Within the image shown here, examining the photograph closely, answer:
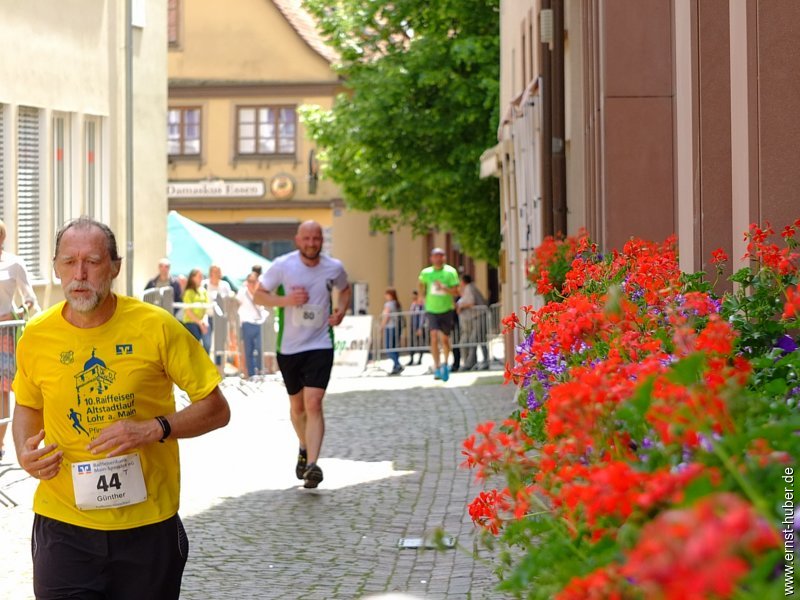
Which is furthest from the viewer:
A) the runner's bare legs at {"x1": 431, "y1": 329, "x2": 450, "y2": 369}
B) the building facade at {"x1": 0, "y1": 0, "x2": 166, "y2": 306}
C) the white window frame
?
the runner's bare legs at {"x1": 431, "y1": 329, "x2": 450, "y2": 369}

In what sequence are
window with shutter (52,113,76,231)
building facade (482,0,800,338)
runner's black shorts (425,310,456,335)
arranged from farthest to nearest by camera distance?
1. runner's black shorts (425,310,456,335)
2. window with shutter (52,113,76,231)
3. building facade (482,0,800,338)

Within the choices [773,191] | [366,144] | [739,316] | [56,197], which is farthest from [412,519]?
[366,144]

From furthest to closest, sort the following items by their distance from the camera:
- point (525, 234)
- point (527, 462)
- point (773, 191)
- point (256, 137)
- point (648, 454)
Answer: point (256, 137)
point (525, 234)
point (773, 191)
point (527, 462)
point (648, 454)

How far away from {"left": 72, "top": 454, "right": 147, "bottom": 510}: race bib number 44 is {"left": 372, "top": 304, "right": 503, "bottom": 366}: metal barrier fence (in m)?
23.8

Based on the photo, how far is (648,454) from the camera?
272 cm

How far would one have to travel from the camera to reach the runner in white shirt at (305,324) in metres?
11.9

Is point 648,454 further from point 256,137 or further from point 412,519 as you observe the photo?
point 256,137

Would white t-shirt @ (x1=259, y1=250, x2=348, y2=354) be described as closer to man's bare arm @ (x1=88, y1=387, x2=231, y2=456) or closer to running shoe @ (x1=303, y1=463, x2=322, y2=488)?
running shoe @ (x1=303, y1=463, x2=322, y2=488)

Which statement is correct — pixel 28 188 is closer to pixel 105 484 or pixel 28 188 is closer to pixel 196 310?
pixel 196 310

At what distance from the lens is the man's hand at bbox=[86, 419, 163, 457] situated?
513 cm

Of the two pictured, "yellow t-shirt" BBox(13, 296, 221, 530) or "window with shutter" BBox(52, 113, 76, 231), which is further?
"window with shutter" BBox(52, 113, 76, 231)

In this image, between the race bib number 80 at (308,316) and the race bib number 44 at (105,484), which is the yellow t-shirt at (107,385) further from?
the race bib number 80 at (308,316)

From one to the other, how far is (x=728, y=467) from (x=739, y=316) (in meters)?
3.52

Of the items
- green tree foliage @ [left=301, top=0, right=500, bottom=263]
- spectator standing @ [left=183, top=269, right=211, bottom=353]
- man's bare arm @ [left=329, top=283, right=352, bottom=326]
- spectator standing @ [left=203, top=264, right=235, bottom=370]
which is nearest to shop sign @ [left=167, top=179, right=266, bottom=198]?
green tree foliage @ [left=301, top=0, right=500, bottom=263]
